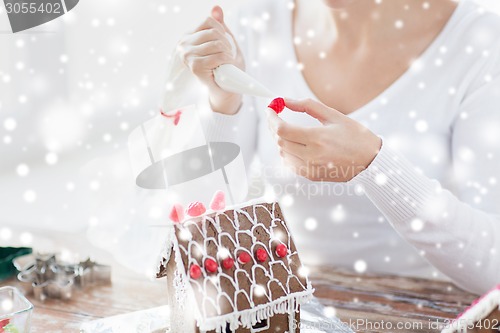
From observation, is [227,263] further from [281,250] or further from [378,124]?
[378,124]

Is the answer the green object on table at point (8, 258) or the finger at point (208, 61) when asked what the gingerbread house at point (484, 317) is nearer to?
the finger at point (208, 61)

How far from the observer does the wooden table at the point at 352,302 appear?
984 millimetres

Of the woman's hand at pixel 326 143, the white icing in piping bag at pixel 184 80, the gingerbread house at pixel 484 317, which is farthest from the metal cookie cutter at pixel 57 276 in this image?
the gingerbread house at pixel 484 317

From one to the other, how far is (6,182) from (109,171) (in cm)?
34

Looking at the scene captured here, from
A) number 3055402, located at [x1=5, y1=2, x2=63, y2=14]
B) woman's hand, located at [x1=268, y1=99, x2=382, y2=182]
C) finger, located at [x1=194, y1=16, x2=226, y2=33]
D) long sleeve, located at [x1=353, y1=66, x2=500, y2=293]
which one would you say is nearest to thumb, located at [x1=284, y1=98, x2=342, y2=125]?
woman's hand, located at [x1=268, y1=99, x2=382, y2=182]

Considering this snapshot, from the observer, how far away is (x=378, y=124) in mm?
1302

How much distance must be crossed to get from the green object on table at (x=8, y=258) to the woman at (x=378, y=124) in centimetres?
50

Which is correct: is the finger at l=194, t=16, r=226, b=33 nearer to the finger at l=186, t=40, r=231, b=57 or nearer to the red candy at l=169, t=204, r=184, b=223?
the finger at l=186, t=40, r=231, b=57

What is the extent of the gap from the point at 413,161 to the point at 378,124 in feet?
0.38

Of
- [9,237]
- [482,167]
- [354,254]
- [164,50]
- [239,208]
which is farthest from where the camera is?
[164,50]

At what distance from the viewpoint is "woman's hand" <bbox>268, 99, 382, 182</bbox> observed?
3.01ft

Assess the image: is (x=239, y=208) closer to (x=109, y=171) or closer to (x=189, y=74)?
(x=189, y=74)

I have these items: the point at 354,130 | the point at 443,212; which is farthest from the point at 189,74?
the point at 443,212

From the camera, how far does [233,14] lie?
5.05 ft
